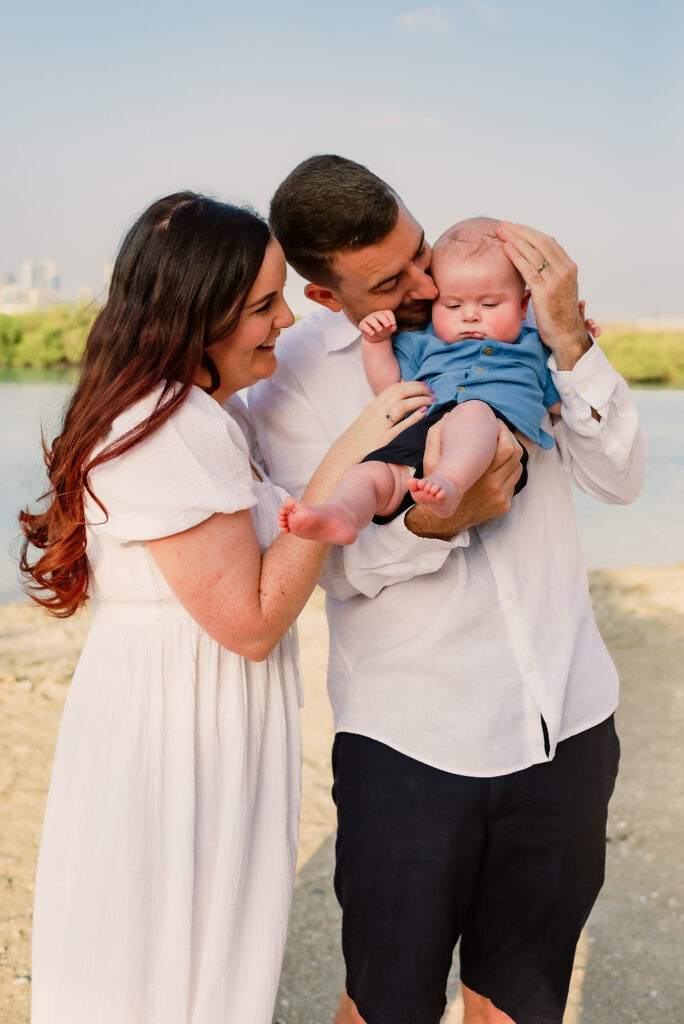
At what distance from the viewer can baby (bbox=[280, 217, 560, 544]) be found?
1.58 meters

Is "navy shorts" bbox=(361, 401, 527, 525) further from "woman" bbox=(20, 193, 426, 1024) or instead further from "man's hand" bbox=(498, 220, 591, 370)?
"man's hand" bbox=(498, 220, 591, 370)

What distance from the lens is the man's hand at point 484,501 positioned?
62.7 inches

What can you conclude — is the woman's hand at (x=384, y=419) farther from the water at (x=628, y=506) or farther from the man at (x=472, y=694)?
the water at (x=628, y=506)

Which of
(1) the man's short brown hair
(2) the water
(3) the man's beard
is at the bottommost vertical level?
(2) the water

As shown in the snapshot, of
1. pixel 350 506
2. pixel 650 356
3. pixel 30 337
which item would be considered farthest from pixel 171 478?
pixel 650 356

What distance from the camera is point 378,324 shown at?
180cm

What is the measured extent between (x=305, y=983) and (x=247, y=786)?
5.78ft

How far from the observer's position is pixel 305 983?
3129 mm

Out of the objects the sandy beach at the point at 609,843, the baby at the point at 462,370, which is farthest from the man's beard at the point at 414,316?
the sandy beach at the point at 609,843

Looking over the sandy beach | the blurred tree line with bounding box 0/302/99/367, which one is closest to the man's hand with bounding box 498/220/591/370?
the sandy beach

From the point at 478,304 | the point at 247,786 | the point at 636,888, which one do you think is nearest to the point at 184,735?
the point at 247,786

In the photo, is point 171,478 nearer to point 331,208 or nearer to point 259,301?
point 259,301

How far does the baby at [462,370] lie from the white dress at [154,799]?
255 millimetres

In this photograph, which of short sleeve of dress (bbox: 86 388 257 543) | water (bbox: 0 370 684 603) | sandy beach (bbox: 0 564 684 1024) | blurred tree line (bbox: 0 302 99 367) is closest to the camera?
short sleeve of dress (bbox: 86 388 257 543)
